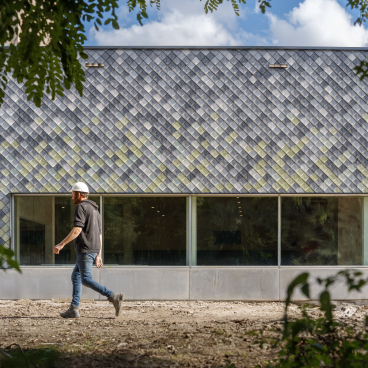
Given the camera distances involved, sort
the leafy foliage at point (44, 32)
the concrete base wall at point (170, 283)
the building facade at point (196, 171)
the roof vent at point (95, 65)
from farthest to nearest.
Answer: the roof vent at point (95, 65) → the building facade at point (196, 171) → the concrete base wall at point (170, 283) → the leafy foliage at point (44, 32)

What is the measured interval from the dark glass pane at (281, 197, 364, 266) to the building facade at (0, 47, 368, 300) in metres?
0.02

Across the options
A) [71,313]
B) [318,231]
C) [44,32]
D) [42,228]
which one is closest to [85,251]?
[71,313]

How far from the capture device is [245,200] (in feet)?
28.4

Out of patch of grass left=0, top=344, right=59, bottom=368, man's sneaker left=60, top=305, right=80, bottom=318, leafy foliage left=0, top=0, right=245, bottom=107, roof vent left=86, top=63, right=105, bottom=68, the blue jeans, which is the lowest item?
man's sneaker left=60, top=305, right=80, bottom=318

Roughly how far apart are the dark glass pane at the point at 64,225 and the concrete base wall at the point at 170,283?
211 millimetres

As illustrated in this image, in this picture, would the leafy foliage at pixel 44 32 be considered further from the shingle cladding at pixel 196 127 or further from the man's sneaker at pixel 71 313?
the shingle cladding at pixel 196 127

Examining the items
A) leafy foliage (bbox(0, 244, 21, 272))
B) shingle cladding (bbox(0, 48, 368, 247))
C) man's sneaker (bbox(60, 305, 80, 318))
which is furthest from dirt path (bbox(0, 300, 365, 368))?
shingle cladding (bbox(0, 48, 368, 247))

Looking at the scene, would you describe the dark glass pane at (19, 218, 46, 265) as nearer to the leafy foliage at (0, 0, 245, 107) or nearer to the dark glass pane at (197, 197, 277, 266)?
the dark glass pane at (197, 197, 277, 266)

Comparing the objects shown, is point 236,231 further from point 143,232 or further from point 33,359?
point 33,359

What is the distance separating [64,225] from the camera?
336 inches

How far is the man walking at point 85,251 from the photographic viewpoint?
6430 mm

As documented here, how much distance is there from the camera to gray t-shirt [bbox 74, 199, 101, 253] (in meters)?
6.52

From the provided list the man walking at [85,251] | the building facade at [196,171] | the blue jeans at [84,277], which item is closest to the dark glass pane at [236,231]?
the building facade at [196,171]

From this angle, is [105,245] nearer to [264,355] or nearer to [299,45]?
[264,355]
